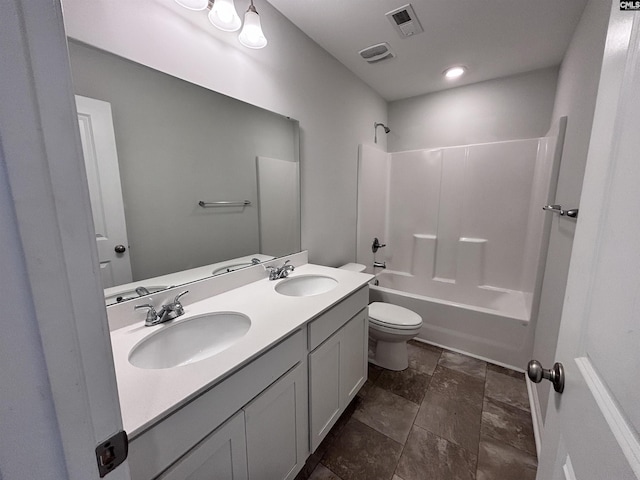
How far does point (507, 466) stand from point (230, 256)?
5.94 ft

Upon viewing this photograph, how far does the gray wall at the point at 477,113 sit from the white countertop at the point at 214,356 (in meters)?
2.11

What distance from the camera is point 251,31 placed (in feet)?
4.07

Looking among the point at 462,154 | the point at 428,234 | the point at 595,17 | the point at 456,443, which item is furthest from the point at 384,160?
the point at 456,443

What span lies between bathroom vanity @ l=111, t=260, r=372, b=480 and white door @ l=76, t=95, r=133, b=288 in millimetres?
186

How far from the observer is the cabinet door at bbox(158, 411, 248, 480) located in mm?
687

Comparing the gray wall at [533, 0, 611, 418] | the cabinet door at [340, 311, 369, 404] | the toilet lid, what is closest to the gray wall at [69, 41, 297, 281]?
the cabinet door at [340, 311, 369, 404]

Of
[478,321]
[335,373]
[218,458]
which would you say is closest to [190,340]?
[218,458]

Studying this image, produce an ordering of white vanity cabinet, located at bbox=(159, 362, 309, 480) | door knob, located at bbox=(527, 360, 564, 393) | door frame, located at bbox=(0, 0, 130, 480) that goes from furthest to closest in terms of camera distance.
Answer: white vanity cabinet, located at bbox=(159, 362, 309, 480), door knob, located at bbox=(527, 360, 564, 393), door frame, located at bbox=(0, 0, 130, 480)

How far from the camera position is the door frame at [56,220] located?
272 mm

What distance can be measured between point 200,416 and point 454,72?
2933 mm

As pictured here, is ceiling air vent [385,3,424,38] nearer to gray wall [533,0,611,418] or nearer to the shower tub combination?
gray wall [533,0,611,418]

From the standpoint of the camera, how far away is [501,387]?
184 cm

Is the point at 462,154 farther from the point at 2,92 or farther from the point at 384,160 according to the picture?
the point at 2,92

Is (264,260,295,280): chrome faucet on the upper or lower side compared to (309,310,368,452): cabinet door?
upper
